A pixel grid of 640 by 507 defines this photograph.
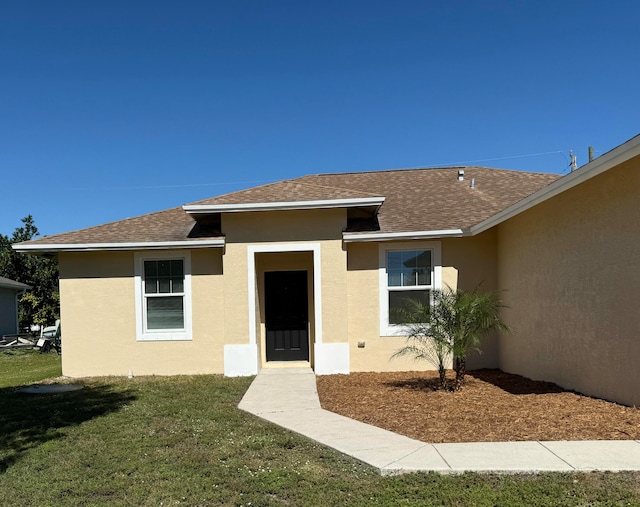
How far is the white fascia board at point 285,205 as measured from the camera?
9703 millimetres

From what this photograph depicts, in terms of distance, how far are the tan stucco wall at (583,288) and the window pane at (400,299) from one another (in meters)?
1.89

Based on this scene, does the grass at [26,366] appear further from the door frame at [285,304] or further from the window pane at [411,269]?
the window pane at [411,269]

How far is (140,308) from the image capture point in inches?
418

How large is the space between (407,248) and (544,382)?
3852 mm

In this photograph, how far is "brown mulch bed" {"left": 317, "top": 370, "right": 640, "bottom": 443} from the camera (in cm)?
548

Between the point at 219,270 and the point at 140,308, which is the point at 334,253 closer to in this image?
the point at 219,270

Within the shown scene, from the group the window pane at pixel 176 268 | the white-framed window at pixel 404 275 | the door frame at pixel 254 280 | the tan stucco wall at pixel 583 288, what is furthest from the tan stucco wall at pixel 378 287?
the window pane at pixel 176 268

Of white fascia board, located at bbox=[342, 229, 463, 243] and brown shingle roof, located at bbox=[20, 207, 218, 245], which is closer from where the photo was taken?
white fascia board, located at bbox=[342, 229, 463, 243]

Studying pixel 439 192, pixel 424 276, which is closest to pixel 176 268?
pixel 424 276

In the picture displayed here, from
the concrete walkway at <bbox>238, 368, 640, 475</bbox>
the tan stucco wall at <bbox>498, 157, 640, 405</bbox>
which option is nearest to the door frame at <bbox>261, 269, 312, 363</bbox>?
the tan stucco wall at <bbox>498, 157, 640, 405</bbox>

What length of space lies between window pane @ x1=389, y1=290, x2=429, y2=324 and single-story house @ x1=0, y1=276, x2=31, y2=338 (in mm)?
23082

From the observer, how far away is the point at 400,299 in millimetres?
10492

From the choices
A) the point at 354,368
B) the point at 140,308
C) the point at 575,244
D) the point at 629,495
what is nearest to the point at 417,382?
the point at 354,368

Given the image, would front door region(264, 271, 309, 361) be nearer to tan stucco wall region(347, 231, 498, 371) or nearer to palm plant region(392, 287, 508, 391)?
tan stucco wall region(347, 231, 498, 371)
